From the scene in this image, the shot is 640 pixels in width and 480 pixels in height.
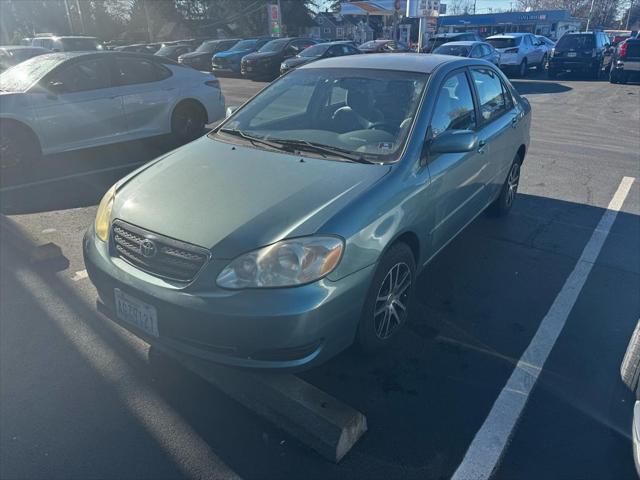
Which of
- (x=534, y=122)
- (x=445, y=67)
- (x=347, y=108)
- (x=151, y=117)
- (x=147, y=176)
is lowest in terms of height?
(x=534, y=122)

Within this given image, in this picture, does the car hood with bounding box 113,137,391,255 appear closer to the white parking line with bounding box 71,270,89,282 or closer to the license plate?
the license plate

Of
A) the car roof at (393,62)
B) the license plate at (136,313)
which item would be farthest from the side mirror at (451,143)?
the license plate at (136,313)

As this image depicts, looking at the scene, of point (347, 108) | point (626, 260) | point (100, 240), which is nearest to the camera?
point (100, 240)

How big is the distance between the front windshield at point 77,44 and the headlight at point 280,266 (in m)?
22.2

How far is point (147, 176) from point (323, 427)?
190 cm

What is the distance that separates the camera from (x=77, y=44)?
2109 centimetres

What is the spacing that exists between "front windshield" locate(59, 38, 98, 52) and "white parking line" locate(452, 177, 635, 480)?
72.9 feet

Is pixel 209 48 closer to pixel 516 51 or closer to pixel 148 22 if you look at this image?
pixel 516 51

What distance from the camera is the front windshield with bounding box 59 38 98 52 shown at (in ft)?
67.9

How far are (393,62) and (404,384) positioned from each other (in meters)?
2.39

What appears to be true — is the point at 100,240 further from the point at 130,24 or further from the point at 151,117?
the point at 130,24

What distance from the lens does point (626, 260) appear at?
14.5 feet

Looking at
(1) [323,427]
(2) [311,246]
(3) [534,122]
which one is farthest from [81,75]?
(3) [534,122]

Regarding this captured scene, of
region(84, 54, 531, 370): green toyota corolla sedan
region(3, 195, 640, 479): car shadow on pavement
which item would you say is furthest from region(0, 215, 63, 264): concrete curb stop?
region(84, 54, 531, 370): green toyota corolla sedan
